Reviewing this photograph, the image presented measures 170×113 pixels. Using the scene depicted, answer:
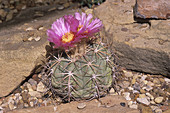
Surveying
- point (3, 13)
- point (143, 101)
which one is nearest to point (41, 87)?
point (143, 101)

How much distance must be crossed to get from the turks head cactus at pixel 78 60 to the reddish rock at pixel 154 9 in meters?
0.77

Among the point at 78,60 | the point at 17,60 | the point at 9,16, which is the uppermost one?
the point at 9,16

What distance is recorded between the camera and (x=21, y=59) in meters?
2.38

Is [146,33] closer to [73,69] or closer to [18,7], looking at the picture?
[73,69]

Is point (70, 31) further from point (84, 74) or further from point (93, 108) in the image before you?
point (93, 108)

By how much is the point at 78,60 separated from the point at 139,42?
0.79 m

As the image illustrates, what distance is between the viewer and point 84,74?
6.33 feet

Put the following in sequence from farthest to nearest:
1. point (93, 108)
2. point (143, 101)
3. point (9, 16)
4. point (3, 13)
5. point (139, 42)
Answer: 1. point (3, 13)
2. point (9, 16)
3. point (139, 42)
4. point (143, 101)
5. point (93, 108)

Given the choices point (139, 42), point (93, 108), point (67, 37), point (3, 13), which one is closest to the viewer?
point (67, 37)

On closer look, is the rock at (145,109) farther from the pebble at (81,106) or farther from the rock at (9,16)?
the rock at (9,16)

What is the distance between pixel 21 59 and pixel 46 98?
1.59 feet

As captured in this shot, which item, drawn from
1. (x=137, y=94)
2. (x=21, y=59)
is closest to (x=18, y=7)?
(x=21, y=59)

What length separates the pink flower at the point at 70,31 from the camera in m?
1.84

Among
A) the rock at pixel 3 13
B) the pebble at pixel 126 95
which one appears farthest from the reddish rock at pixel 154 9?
the rock at pixel 3 13
